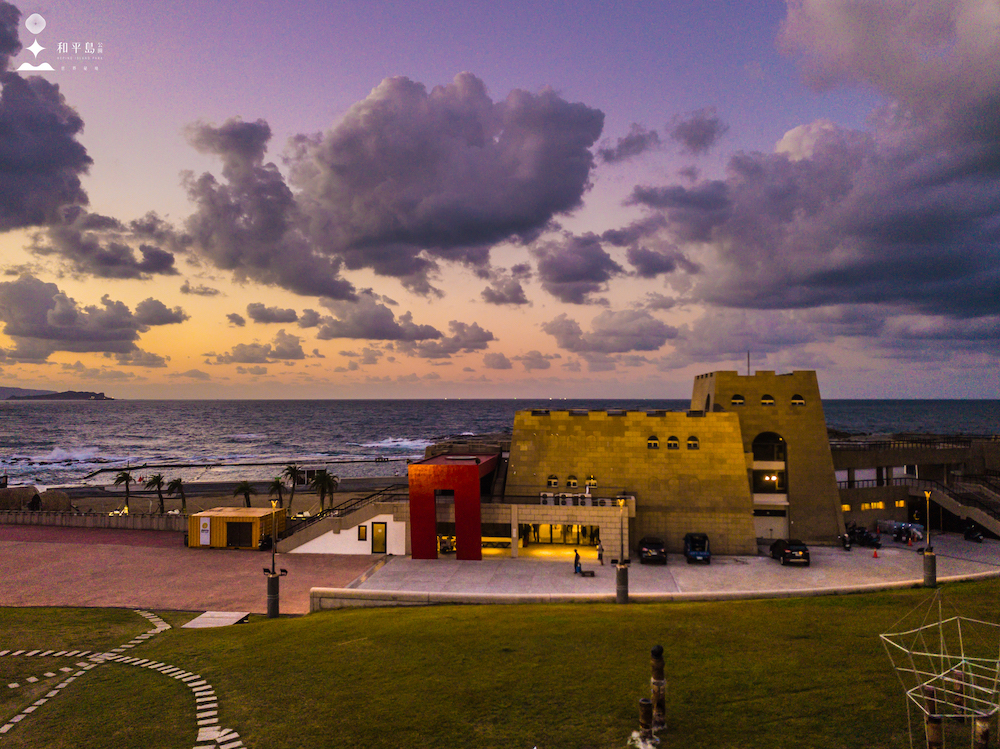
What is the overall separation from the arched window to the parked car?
1007 centimetres

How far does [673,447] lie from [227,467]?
337 feet

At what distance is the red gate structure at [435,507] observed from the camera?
39.3 metres

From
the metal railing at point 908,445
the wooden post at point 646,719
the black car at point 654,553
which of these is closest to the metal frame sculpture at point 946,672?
the wooden post at point 646,719

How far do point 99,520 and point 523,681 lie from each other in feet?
161

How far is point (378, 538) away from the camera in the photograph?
4172 centimetres

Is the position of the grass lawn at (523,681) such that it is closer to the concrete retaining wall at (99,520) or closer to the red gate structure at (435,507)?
the red gate structure at (435,507)

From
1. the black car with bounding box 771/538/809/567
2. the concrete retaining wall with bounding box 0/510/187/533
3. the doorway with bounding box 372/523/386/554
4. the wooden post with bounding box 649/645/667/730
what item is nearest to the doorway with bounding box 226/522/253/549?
the concrete retaining wall with bounding box 0/510/187/533

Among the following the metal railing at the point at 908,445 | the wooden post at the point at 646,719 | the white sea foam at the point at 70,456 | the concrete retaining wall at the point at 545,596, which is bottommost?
the white sea foam at the point at 70,456

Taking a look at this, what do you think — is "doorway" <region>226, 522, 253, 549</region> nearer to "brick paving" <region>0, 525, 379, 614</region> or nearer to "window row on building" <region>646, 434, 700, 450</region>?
"brick paving" <region>0, 525, 379, 614</region>

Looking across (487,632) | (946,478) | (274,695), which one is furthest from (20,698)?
(946,478)

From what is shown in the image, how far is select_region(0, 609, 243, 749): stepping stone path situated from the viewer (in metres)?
14.7

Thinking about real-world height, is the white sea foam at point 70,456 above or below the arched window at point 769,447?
below

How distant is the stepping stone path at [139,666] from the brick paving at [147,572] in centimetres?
658

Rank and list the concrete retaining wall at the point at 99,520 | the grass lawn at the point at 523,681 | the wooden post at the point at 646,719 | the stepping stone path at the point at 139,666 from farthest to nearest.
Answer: the concrete retaining wall at the point at 99,520 < the stepping stone path at the point at 139,666 < the grass lawn at the point at 523,681 < the wooden post at the point at 646,719
